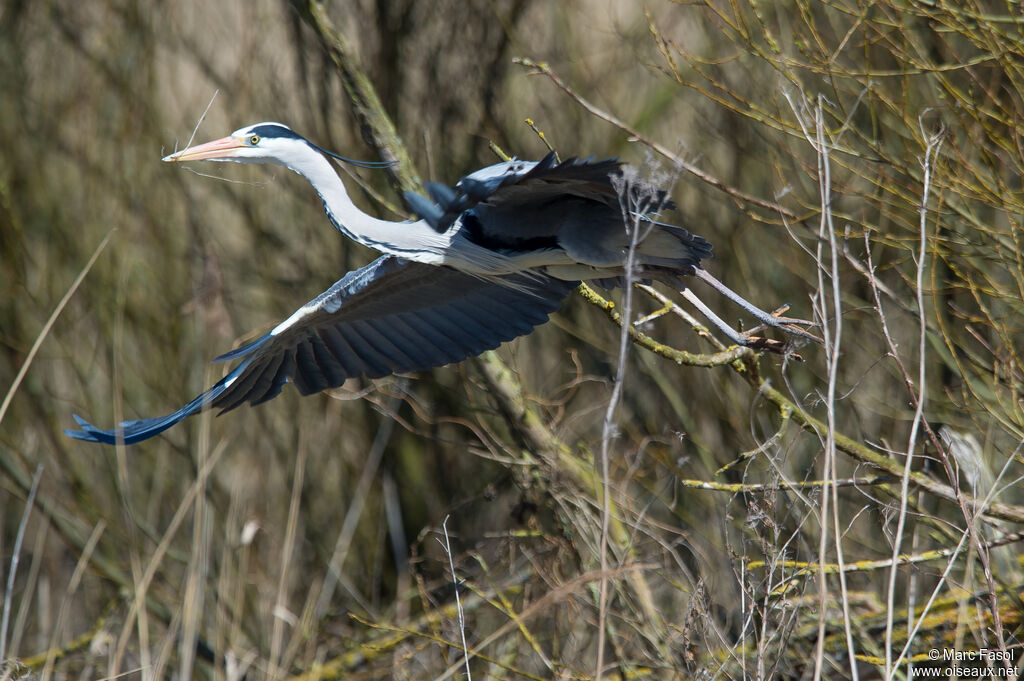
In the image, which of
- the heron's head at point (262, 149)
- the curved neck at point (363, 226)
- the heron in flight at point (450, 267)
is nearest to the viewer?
the heron in flight at point (450, 267)

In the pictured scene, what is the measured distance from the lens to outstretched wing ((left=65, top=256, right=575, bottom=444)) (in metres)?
3.25

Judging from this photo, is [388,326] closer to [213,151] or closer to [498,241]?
[498,241]

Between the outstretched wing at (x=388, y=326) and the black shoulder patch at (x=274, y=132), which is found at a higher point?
the black shoulder patch at (x=274, y=132)

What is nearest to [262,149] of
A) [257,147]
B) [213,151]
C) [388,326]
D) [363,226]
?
[257,147]

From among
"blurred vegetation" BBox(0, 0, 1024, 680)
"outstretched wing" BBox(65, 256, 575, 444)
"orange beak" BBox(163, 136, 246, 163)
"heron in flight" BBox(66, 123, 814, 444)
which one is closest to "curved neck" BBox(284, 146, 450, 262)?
"heron in flight" BBox(66, 123, 814, 444)

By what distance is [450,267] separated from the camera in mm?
3207

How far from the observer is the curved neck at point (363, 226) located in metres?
2.68

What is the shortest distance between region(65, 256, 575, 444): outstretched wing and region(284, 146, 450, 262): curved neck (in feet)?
1.27

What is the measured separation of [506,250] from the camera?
113 inches

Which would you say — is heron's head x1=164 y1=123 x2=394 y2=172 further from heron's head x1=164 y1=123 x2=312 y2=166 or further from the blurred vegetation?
the blurred vegetation

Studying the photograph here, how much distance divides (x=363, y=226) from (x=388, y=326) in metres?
0.82

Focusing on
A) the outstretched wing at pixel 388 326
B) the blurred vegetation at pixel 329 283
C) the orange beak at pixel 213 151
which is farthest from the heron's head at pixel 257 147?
the blurred vegetation at pixel 329 283

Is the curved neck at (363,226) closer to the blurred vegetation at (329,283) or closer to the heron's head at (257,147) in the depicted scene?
the heron's head at (257,147)

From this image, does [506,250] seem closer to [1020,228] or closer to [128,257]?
[1020,228]
